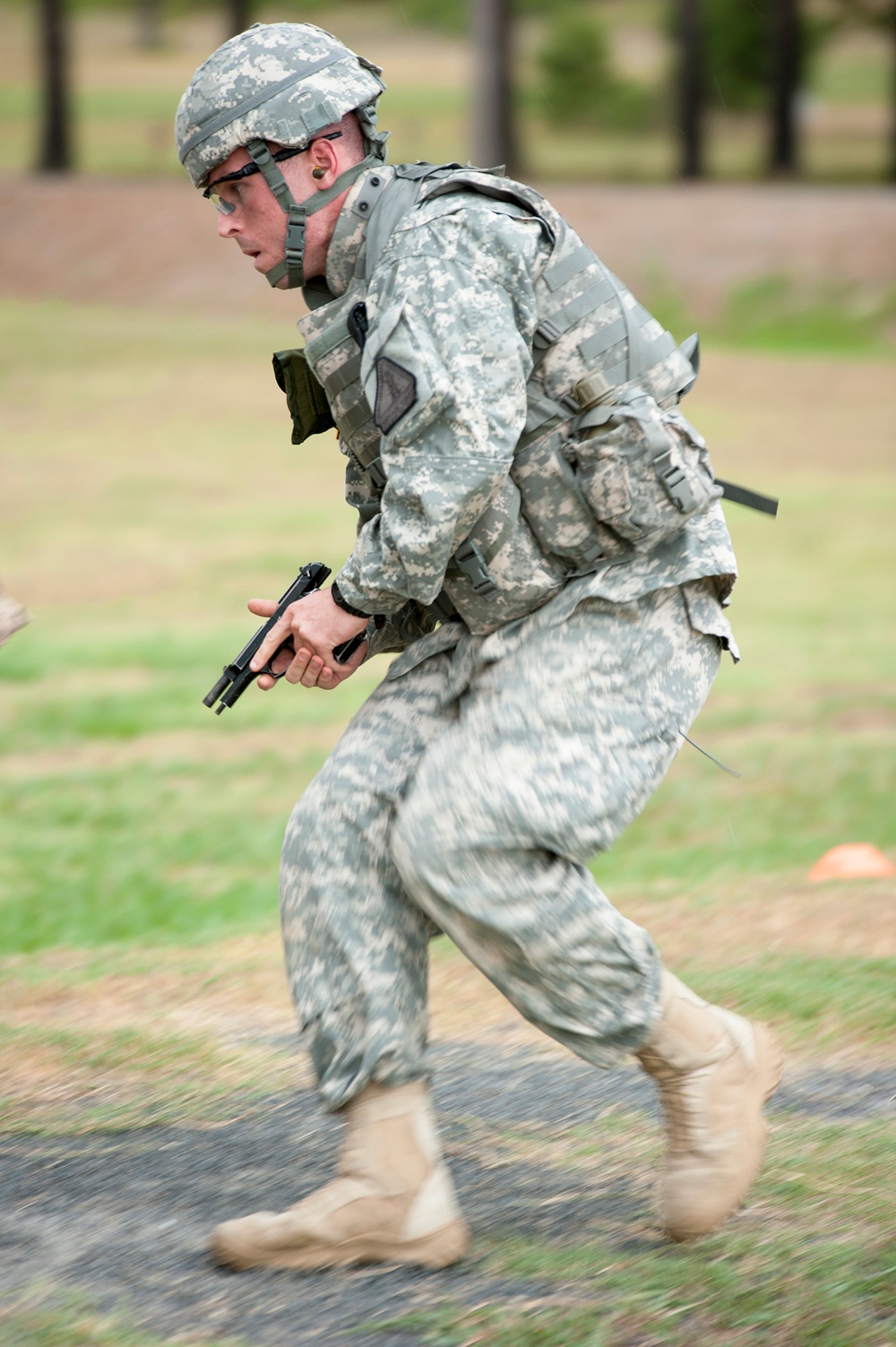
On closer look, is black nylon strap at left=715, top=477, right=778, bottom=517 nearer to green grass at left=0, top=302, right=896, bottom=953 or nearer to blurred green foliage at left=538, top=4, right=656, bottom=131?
green grass at left=0, top=302, right=896, bottom=953

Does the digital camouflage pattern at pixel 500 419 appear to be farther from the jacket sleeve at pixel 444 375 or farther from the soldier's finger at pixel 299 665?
the soldier's finger at pixel 299 665

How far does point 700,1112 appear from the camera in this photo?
3.08 metres

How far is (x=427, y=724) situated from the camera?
127 inches

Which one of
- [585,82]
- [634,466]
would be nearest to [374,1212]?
[634,466]

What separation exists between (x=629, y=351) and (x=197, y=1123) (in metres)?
1.78

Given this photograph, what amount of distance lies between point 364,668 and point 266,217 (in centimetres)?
647

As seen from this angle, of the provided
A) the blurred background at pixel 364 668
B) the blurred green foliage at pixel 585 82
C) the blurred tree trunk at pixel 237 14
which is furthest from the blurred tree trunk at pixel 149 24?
the blurred green foliage at pixel 585 82

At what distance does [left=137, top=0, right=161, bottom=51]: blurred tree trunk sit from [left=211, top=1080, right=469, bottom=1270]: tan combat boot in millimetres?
42230

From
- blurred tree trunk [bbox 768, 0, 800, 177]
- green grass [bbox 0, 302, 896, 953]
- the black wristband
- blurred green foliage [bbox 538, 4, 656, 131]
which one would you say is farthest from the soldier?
blurred green foliage [bbox 538, 4, 656, 131]

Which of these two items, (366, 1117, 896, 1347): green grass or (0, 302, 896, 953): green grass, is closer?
(366, 1117, 896, 1347): green grass

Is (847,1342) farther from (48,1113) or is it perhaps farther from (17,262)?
(17,262)

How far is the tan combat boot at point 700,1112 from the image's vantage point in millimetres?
3053

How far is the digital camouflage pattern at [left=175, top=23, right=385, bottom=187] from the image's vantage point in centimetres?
301

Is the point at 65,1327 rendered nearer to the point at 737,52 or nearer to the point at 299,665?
the point at 299,665
